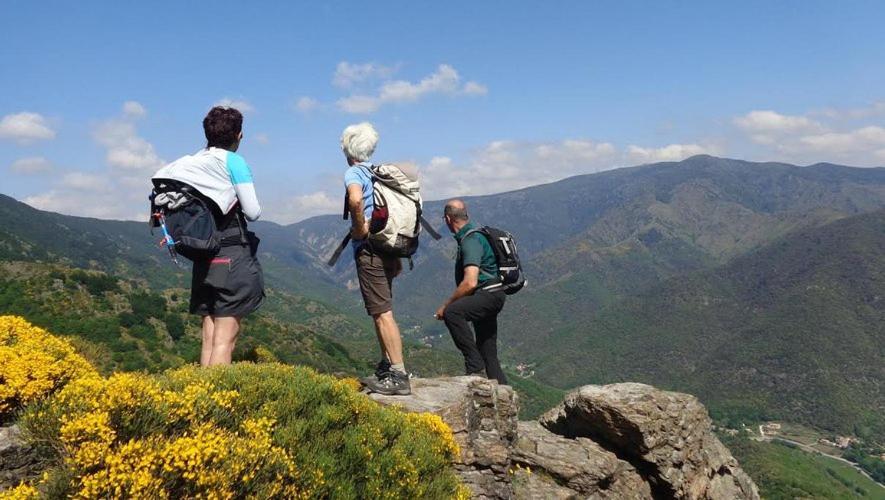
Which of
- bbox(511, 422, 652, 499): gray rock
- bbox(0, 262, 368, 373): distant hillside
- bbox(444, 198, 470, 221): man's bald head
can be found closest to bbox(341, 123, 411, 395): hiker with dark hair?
bbox(444, 198, 470, 221): man's bald head

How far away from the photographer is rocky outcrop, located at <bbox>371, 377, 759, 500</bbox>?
7.21 meters

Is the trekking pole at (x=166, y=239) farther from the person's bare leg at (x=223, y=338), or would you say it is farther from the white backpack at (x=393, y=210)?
the white backpack at (x=393, y=210)

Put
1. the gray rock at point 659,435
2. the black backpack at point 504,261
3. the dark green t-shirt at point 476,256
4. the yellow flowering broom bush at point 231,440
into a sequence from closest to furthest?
the yellow flowering broom bush at point 231,440 → the dark green t-shirt at point 476,256 → the black backpack at point 504,261 → the gray rock at point 659,435

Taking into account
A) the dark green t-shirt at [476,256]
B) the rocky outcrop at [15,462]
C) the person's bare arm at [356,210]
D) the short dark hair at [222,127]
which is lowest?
the rocky outcrop at [15,462]

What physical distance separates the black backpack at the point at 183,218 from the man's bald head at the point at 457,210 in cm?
445

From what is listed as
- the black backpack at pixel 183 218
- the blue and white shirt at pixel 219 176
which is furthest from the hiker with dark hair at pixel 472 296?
the black backpack at pixel 183 218

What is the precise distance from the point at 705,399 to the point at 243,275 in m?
226

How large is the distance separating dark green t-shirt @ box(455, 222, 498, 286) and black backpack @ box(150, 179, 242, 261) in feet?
13.9

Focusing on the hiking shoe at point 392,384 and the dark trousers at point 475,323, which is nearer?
the hiking shoe at point 392,384

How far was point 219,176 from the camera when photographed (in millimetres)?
5676

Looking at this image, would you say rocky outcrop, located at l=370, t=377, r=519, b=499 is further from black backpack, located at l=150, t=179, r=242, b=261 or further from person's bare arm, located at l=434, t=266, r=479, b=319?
black backpack, located at l=150, t=179, r=242, b=261

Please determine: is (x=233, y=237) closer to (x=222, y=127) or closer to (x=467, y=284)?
(x=222, y=127)

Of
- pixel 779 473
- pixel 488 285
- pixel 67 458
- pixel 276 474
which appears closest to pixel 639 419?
pixel 488 285

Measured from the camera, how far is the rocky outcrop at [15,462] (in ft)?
12.2
